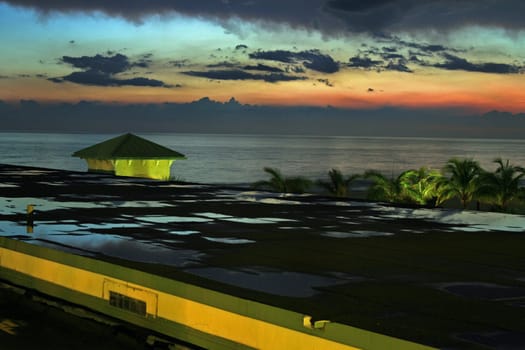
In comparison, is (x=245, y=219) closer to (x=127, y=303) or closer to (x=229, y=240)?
(x=229, y=240)

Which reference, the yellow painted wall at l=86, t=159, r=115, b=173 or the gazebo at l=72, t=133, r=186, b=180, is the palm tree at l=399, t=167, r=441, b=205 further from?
the yellow painted wall at l=86, t=159, r=115, b=173

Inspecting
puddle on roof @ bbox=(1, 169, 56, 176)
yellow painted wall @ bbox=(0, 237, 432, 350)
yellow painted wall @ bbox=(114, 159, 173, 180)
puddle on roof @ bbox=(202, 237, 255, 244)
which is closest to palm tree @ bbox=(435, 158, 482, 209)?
yellow painted wall @ bbox=(114, 159, 173, 180)

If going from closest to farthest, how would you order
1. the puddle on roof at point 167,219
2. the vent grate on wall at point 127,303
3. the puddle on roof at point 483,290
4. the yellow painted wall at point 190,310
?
the yellow painted wall at point 190,310, the puddle on roof at point 483,290, the vent grate on wall at point 127,303, the puddle on roof at point 167,219

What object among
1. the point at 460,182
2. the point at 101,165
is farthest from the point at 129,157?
the point at 460,182

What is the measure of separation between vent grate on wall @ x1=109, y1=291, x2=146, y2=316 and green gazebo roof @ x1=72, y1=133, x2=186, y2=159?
3358 centimetres

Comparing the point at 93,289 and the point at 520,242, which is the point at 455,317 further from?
the point at 520,242

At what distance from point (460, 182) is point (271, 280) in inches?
1510

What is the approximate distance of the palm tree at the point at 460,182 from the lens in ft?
150

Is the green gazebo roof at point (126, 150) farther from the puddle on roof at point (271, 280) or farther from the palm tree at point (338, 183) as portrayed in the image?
the puddle on roof at point (271, 280)

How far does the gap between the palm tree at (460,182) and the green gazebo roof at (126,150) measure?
16.8 m

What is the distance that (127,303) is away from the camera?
1014 cm

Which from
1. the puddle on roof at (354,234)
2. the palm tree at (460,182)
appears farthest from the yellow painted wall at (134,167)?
the puddle on roof at (354,234)

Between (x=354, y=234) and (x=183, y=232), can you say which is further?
(x=354, y=234)

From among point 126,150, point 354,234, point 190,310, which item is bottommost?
point 190,310
